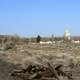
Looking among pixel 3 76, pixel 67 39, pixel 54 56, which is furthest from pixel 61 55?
pixel 67 39

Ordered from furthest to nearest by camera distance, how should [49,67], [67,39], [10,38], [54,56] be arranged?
[67,39], [10,38], [54,56], [49,67]

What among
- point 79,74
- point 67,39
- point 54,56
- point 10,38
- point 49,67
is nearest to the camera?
point 49,67

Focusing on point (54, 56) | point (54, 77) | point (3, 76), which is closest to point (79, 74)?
point (54, 77)

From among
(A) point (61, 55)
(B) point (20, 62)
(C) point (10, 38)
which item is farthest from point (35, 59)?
(C) point (10, 38)

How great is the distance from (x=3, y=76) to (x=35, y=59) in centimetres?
670

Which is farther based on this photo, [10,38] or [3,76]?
[10,38]

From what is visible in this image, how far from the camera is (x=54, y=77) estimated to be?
14633mm

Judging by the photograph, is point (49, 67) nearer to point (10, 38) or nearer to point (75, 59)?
point (75, 59)

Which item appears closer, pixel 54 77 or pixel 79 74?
pixel 54 77

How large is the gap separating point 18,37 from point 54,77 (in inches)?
959

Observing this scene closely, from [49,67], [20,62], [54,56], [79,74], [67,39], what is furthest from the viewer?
[67,39]

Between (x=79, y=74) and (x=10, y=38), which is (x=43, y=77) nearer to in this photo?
(x=79, y=74)

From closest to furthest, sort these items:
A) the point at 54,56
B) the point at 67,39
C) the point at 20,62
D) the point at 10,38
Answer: the point at 20,62
the point at 54,56
the point at 10,38
the point at 67,39

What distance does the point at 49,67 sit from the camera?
1453 centimetres
